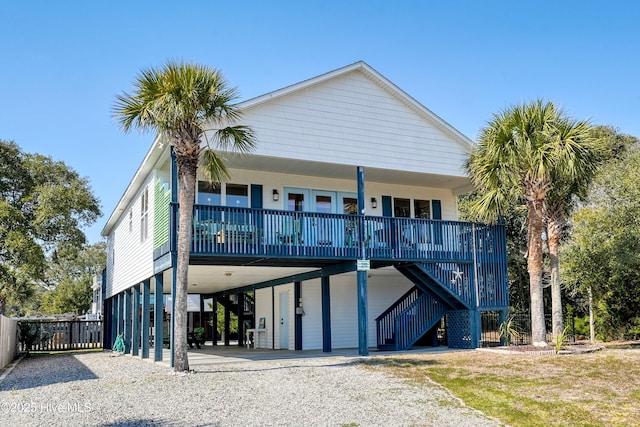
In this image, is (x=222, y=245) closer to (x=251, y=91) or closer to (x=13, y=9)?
(x=251, y=91)

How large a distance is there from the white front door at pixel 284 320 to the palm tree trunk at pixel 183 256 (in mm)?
8298

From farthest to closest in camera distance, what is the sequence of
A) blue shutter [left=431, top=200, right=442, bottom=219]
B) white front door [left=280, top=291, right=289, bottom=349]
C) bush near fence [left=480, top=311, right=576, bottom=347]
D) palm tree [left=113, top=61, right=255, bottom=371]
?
white front door [left=280, top=291, right=289, bottom=349] → blue shutter [left=431, top=200, right=442, bottom=219] → bush near fence [left=480, top=311, right=576, bottom=347] → palm tree [left=113, top=61, right=255, bottom=371]

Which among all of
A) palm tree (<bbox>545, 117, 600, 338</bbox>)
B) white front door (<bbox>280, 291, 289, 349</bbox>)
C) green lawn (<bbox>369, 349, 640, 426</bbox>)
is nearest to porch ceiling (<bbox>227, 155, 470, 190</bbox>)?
palm tree (<bbox>545, 117, 600, 338</bbox>)

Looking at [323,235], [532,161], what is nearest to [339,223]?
[323,235]

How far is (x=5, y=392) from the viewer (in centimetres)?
1084

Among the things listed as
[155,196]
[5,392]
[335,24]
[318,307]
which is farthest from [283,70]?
[5,392]

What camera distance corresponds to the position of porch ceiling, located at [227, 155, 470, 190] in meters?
16.2

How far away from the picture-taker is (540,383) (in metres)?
10.6

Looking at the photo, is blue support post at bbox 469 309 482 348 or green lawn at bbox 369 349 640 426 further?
blue support post at bbox 469 309 482 348

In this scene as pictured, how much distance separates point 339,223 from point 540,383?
6.92m

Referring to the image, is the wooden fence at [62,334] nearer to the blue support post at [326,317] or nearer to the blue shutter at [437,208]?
the blue support post at [326,317]

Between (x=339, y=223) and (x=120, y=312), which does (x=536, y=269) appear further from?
(x=120, y=312)

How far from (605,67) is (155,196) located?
45.9 ft

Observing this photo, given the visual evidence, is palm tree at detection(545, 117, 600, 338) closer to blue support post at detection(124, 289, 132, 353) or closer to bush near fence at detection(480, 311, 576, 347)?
bush near fence at detection(480, 311, 576, 347)
